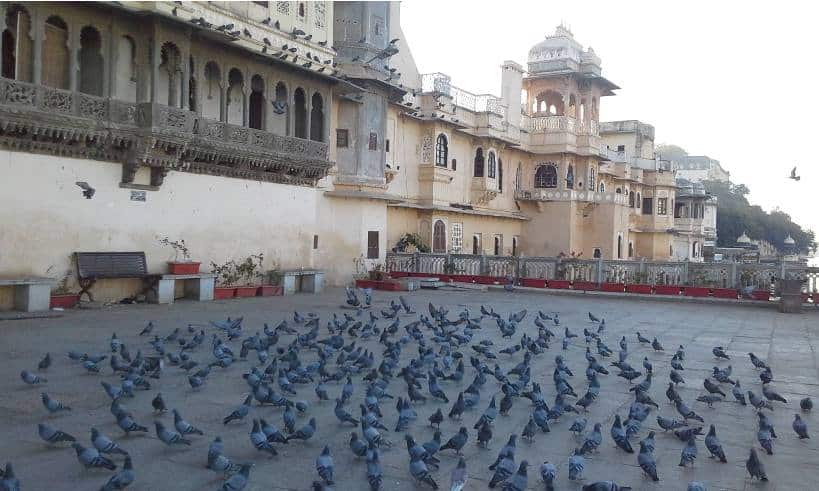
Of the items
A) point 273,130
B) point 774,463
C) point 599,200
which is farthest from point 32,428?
point 599,200

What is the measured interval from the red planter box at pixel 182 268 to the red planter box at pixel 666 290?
14.3 metres

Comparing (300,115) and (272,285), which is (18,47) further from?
(300,115)

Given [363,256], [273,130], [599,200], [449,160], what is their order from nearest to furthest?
[273,130] → [363,256] → [449,160] → [599,200]

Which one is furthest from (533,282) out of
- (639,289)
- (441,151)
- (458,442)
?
(458,442)

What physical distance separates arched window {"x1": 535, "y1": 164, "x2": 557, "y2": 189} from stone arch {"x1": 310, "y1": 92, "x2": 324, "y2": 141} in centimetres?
2012

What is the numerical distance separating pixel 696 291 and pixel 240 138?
14627 mm

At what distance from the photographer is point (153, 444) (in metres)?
6.88

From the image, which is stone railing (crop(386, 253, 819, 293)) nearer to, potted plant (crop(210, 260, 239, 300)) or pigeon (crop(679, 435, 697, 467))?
potted plant (crop(210, 260, 239, 300))

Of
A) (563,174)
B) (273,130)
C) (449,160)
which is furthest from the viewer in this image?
(563,174)

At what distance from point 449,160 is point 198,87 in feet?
55.8

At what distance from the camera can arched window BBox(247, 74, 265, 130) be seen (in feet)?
73.4

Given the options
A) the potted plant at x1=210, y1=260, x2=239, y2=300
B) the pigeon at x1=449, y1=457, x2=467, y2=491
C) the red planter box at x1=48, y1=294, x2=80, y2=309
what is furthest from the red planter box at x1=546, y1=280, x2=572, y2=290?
the pigeon at x1=449, y1=457, x2=467, y2=491

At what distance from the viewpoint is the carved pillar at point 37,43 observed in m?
15.4

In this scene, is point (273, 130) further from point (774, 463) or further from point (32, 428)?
point (774, 463)
